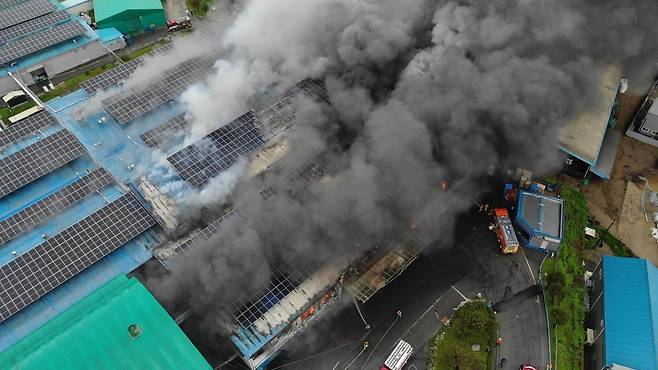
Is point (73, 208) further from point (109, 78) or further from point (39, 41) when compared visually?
point (39, 41)

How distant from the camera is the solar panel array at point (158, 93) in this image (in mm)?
31641

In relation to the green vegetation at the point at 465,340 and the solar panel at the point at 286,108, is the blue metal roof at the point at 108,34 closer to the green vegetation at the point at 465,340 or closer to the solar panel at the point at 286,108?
the solar panel at the point at 286,108

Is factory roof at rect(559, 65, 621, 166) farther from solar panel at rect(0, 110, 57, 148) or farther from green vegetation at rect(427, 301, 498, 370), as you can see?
solar panel at rect(0, 110, 57, 148)

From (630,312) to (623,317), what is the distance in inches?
18.3

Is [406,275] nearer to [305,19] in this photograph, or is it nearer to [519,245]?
[519,245]

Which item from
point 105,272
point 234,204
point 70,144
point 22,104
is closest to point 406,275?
point 234,204

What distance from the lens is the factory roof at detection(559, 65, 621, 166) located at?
33219 mm

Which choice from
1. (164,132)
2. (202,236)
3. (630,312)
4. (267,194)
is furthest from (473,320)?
(164,132)

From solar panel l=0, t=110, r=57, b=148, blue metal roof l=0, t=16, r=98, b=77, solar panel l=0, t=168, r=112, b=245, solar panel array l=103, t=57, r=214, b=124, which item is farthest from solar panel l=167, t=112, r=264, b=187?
blue metal roof l=0, t=16, r=98, b=77

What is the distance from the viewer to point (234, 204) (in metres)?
28.0

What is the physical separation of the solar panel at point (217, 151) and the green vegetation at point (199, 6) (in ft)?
68.8

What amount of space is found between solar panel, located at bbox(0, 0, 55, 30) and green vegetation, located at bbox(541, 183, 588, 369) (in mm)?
43294

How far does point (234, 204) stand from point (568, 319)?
64.2 feet

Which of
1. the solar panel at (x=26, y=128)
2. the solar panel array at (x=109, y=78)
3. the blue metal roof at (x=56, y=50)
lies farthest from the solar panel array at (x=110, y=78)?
the blue metal roof at (x=56, y=50)
